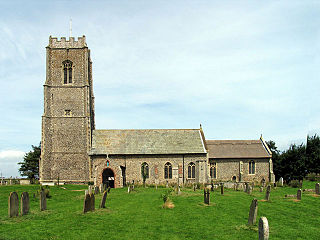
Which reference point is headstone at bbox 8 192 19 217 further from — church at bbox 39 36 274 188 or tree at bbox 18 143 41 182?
tree at bbox 18 143 41 182

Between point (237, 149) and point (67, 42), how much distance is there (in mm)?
28596

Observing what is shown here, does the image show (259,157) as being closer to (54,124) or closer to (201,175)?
(201,175)

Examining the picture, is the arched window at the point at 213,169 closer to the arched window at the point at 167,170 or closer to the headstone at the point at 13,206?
the arched window at the point at 167,170

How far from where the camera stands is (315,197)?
22531mm

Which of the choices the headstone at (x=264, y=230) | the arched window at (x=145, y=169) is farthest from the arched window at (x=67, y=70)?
the headstone at (x=264, y=230)

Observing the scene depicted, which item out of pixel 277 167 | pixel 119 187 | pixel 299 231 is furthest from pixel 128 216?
pixel 277 167

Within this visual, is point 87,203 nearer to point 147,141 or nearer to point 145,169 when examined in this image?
point 145,169

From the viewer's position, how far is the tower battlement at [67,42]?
43062 millimetres

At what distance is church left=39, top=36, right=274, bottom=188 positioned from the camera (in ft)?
131

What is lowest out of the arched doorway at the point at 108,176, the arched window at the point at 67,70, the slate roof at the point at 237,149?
the arched doorway at the point at 108,176

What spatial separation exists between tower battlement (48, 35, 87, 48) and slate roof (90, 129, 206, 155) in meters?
12.4

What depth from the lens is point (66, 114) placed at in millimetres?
41469

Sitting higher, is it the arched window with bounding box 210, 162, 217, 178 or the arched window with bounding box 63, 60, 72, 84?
the arched window with bounding box 63, 60, 72, 84

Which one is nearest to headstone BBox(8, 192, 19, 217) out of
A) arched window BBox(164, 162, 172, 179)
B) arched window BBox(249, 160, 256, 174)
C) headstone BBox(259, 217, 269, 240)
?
headstone BBox(259, 217, 269, 240)
